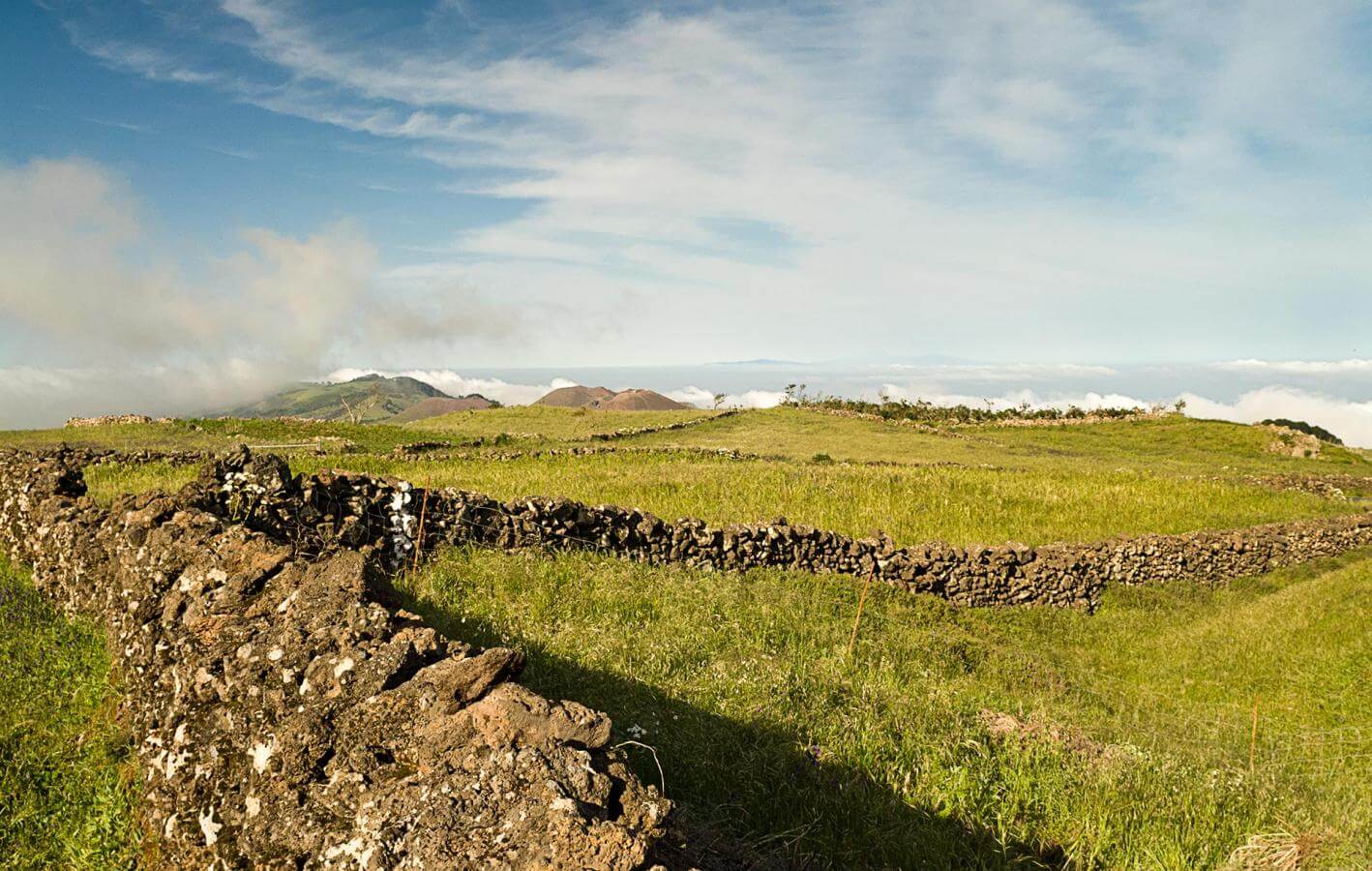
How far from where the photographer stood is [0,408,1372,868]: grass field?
553 cm

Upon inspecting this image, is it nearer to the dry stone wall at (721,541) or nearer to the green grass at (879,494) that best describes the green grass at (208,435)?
the green grass at (879,494)

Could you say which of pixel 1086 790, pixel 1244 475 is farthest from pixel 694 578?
pixel 1244 475

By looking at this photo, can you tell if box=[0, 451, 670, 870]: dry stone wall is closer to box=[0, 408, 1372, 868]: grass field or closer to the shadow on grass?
the shadow on grass

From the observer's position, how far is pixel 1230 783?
23.7 feet

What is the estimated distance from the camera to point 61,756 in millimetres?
6219

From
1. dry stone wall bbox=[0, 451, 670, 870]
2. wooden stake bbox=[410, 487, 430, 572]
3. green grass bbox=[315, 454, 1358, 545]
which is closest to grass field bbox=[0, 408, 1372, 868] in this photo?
green grass bbox=[315, 454, 1358, 545]

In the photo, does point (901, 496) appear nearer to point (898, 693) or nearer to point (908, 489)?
point (908, 489)

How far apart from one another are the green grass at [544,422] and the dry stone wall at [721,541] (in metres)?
22.2

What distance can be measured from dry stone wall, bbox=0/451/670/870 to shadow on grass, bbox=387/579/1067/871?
908 millimetres

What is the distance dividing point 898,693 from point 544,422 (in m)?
36.7

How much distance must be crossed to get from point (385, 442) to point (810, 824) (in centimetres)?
2890

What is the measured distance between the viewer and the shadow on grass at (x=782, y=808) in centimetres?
484

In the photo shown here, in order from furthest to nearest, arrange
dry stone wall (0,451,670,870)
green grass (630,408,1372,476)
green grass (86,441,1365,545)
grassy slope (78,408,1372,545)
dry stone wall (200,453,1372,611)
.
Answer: green grass (630,408,1372,476) → grassy slope (78,408,1372,545) → green grass (86,441,1365,545) → dry stone wall (200,453,1372,611) → dry stone wall (0,451,670,870)

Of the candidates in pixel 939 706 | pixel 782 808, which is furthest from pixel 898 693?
pixel 782 808
